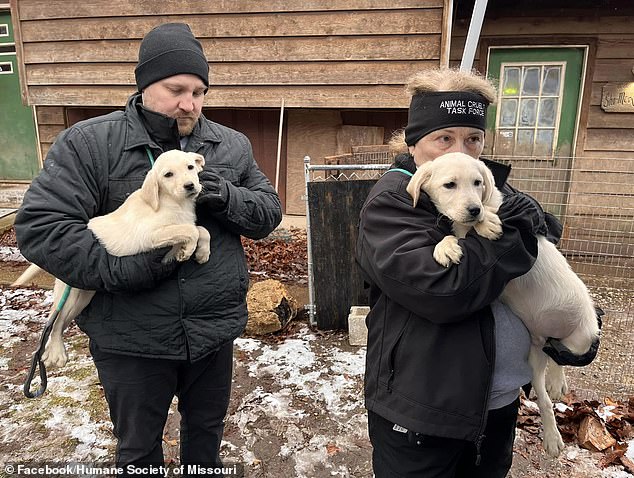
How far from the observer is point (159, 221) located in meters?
2.18

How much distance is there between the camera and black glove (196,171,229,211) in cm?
217

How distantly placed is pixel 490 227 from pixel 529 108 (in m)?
6.91

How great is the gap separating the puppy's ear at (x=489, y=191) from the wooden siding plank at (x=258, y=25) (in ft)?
17.6

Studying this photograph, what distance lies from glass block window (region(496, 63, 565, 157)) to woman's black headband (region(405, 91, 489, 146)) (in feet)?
20.9

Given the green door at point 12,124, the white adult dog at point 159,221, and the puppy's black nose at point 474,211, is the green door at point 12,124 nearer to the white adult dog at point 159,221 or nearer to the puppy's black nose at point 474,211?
the white adult dog at point 159,221

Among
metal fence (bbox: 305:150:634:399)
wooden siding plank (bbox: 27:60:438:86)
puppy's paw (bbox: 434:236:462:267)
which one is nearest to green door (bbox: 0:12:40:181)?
wooden siding plank (bbox: 27:60:438:86)

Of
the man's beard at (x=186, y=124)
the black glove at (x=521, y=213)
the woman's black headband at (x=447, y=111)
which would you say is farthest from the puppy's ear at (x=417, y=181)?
the man's beard at (x=186, y=124)

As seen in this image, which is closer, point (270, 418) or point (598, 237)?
point (270, 418)

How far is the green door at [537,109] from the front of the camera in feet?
24.0

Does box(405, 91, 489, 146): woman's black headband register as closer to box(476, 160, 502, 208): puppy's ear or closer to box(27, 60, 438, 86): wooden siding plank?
box(476, 160, 502, 208): puppy's ear

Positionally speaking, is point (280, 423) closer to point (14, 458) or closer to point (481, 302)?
point (14, 458)

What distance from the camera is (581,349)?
6.81 ft

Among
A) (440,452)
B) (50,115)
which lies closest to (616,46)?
(440,452)

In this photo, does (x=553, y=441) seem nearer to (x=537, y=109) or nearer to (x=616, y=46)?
(x=537, y=109)
